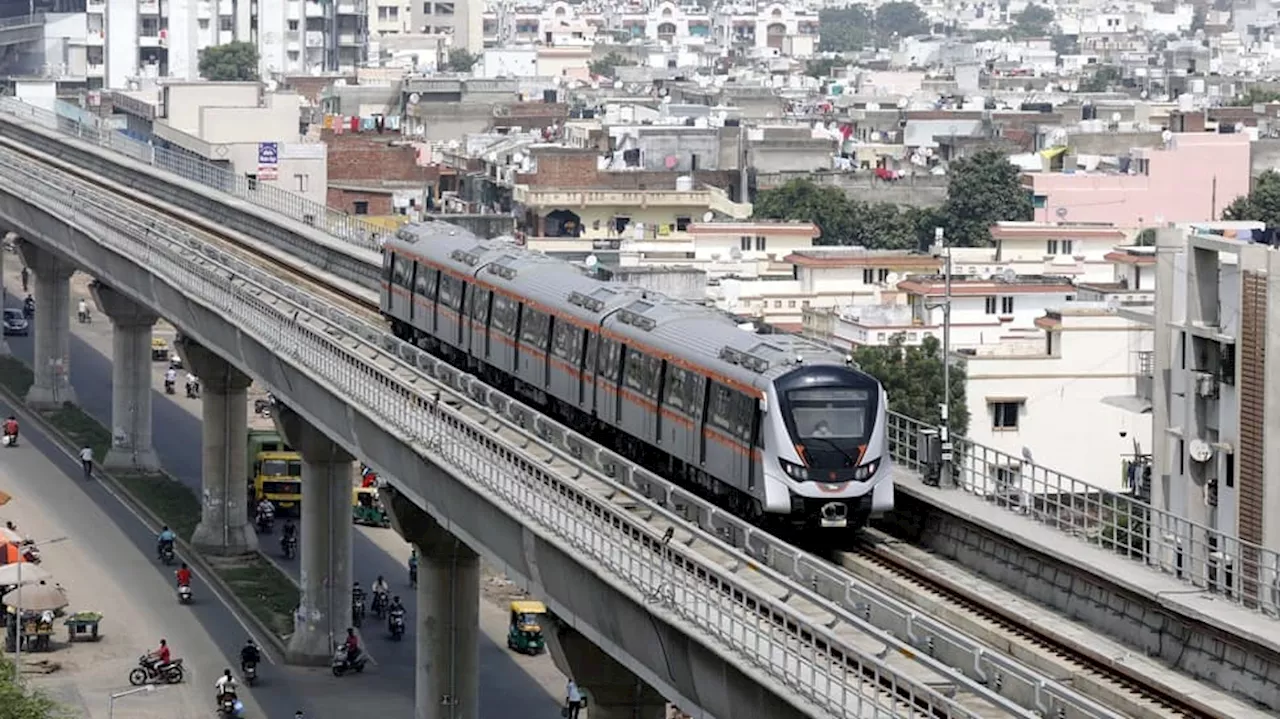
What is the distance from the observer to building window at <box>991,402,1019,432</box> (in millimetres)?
63844

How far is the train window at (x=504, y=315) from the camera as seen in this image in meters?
48.1

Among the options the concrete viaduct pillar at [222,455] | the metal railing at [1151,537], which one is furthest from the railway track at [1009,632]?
the concrete viaduct pillar at [222,455]

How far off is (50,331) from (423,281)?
122ft

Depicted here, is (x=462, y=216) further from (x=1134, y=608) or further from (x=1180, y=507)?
(x=1134, y=608)

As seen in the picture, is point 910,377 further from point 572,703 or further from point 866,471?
point 866,471

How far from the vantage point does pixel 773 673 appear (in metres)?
27.8

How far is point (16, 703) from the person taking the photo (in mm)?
44469

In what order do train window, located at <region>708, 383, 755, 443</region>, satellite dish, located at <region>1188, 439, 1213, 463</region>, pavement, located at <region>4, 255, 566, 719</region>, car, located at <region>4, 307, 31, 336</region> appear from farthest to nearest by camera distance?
car, located at <region>4, 307, 31, 336</region> < pavement, located at <region>4, 255, 566, 719</region> < satellite dish, located at <region>1188, 439, 1213, 463</region> < train window, located at <region>708, 383, 755, 443</region>

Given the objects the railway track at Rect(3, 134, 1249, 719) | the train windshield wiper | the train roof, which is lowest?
the railway track at Rect(3, 134, 1249, 719)

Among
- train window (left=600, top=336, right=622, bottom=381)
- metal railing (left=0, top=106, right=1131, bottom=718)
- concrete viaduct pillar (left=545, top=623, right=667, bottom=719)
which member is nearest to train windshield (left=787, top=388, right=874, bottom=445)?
metal railing (left=0, top=106, right=1131, bottom=718)

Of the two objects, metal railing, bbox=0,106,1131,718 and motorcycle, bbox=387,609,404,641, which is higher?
metal railing, bbox=0,106,1131,718

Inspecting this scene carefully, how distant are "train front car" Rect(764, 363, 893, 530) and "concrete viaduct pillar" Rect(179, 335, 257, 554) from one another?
34691 millimetres

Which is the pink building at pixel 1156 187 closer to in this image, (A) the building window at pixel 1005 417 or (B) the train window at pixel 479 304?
(A) the building window at pixel 1005 417

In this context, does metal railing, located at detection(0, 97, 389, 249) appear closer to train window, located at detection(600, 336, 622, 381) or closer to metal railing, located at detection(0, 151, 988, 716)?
metal railing, located at detection(0, 151, 988, 716)
